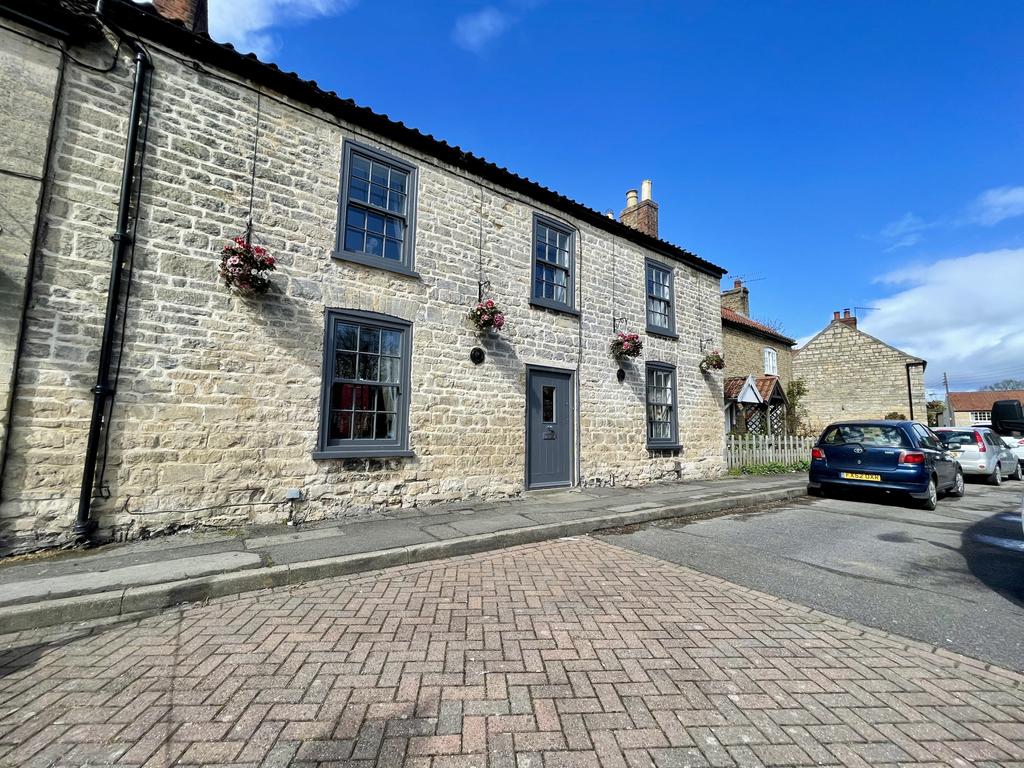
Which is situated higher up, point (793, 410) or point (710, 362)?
point (710, 362)

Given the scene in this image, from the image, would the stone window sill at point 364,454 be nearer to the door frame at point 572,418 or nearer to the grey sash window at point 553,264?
the door frame at point 572,418

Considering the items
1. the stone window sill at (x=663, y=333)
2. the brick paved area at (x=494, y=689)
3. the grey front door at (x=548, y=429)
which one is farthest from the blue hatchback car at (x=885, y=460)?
the brick paved area at (x=494, y=689)

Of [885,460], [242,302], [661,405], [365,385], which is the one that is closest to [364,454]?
[365,385]

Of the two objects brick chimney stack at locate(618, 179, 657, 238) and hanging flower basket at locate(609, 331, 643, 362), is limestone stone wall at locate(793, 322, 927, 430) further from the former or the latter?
hanging flower basket at locate(609, 331, 643, 362)

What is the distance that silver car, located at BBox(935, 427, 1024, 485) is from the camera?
1266 centimetres

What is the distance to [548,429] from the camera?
927cm

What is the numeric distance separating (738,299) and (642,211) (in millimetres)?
12189

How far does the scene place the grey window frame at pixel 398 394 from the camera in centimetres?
672

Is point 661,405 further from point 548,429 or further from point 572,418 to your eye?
point 548,429

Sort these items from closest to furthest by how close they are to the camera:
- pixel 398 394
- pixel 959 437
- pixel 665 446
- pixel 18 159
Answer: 1. pixel 18 159
2. pixel 398 394
3. pixel 665 446
4. pixel 959 437

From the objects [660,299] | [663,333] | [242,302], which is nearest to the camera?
[242,302]

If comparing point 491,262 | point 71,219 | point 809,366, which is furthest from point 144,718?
point 809,366

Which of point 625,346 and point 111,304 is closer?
point 111,304

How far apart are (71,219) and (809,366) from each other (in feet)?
105
